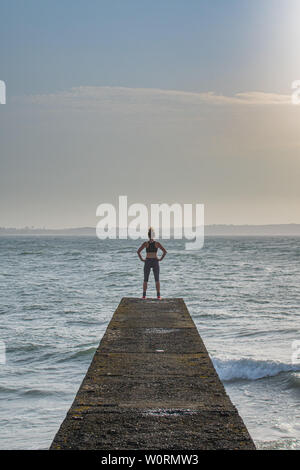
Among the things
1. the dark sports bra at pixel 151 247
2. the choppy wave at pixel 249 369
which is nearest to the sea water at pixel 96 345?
the choppy wave at pixel 249 369

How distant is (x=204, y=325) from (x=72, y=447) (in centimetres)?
1149

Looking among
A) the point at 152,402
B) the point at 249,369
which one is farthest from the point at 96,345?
the point at 152,402

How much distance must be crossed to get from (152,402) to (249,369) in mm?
5633

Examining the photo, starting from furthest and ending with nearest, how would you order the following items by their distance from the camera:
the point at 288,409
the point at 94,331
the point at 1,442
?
1. the point at 94,331
2. the point at 288,409
3. the point at 1,442

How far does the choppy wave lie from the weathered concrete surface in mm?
2513

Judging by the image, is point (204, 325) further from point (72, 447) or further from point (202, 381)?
point (72, 447)

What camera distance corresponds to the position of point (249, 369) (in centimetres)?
992

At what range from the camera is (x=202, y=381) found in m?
5.44

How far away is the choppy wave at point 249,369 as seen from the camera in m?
9.71

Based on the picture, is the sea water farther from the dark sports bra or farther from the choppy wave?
the dark sports bra

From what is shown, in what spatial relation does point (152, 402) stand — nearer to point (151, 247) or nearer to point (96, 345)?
point (151, 247)

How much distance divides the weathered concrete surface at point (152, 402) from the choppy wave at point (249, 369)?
2.51 meters
